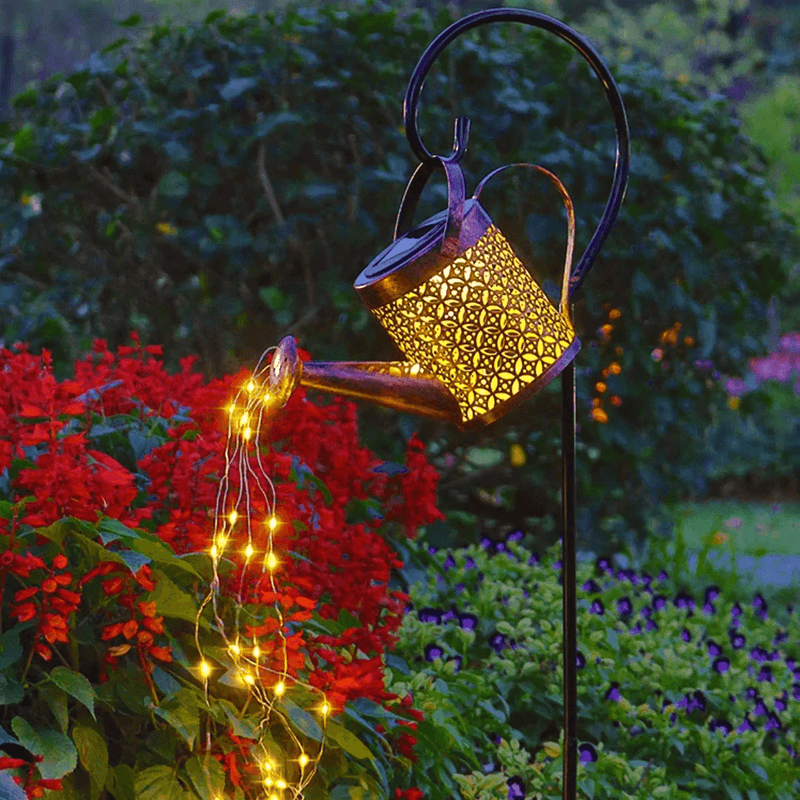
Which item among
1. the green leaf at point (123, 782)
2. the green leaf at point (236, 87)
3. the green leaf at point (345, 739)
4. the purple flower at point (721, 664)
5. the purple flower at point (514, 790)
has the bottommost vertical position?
the purple flower at point (721, 664)

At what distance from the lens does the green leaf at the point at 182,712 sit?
1359mm

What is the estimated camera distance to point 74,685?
4.38 feet

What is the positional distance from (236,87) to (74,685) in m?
2.09

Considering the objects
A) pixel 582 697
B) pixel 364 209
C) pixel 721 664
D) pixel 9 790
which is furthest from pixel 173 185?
pixel 9 790

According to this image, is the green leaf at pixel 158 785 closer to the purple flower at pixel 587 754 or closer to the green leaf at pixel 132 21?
the purple flower at pixel 587 754

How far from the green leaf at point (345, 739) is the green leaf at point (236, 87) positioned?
2039mm

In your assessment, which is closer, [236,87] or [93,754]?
[93,754]

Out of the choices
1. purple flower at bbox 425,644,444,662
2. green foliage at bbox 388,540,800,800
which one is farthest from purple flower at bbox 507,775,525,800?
purple flower at bbox 425,644,444,662

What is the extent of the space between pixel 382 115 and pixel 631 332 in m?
1.05

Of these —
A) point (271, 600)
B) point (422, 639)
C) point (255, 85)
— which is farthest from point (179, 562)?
point (255, 85)

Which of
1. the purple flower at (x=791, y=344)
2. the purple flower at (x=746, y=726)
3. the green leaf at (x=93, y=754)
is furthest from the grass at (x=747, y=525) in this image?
the green leaf at (x=93, y=754)

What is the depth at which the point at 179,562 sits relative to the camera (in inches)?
55.6

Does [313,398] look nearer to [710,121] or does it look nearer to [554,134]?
[554,134]

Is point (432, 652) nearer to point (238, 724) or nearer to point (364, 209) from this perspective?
point (238, 724)
